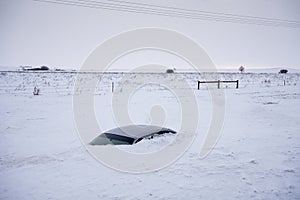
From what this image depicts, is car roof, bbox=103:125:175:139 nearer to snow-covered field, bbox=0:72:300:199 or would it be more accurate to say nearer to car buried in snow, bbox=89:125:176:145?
car buried in snow, bbox=89:125:176:145

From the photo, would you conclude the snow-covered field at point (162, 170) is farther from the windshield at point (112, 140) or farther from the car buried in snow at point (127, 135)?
the windshield at point (112, 140)

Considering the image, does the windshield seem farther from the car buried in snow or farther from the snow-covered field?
the snow-covered field

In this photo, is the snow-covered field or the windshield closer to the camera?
the snow-covered field

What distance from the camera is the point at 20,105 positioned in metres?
14.0

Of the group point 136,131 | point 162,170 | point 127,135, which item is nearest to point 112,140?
point 127,135

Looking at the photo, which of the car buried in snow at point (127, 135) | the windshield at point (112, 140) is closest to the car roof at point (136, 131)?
the car buried in snow at point (127, 135)

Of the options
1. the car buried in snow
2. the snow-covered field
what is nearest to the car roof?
the car buried in snow

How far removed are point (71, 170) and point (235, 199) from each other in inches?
128

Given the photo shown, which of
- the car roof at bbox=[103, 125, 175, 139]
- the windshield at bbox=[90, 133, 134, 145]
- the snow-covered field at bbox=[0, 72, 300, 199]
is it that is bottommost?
the snow-covered field at bbox=[0, 72, 300, 199]

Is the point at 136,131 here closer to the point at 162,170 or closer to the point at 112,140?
the point at 112,140

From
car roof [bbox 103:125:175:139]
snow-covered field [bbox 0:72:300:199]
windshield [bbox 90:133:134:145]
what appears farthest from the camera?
car roof [bbox 103:125:175:139]

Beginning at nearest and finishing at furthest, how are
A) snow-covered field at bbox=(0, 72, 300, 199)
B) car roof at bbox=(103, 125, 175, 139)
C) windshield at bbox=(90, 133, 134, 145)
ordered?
snow-covered field at bbox=(0, 72, 300, 199)
windshield at bbox=(90, 133, 134, 145)
car roof at bbox=(103, 125, 175, 139)

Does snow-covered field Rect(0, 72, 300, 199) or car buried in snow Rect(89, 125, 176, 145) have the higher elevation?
car buried in snow Rect(89, 125, 176, 145)

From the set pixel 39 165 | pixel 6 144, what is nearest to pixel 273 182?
pixel 39 165
